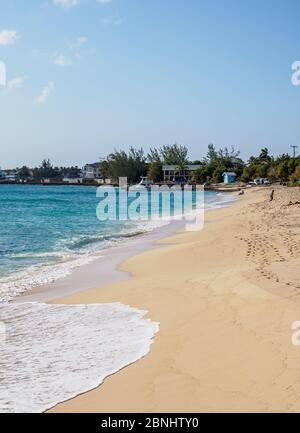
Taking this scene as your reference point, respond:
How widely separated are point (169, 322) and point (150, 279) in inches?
165

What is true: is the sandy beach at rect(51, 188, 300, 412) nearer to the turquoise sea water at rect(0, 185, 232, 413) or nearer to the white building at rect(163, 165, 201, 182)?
the turquoise sea water at rect(0, 185, 232, 413)

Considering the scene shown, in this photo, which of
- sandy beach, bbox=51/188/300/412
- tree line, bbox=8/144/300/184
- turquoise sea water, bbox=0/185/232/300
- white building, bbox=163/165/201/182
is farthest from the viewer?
white building, bbox=163/165/201/182

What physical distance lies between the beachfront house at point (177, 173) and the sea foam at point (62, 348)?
152 m

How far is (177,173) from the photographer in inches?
6383

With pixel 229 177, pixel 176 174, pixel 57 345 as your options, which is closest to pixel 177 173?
pixel 176 174

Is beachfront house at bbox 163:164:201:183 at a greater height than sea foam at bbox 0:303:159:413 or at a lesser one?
greater

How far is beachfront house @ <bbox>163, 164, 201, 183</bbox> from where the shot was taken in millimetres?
160375

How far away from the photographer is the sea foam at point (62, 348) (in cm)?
554

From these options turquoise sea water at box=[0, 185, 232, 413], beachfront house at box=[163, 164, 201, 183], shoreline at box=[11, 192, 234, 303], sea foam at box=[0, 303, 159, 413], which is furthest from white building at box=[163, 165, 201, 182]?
sea foam at box=[0, 303, 159, 413]

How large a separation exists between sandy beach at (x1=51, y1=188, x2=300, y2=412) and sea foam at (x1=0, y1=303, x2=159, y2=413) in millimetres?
253

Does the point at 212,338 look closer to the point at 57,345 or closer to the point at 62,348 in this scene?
the point at 62,348

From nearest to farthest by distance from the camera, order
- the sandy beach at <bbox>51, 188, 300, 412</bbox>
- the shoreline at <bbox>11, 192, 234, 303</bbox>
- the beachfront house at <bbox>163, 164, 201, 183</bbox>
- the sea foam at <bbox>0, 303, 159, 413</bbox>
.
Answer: the sandy beach at <bbox>51, 188, 300, 412</bbox>, the sea foam at <bbox>0, 303, 159, 413</bbox>, the shoreline at <bbox>11, 192, 234, 303</bbox>, the beachfront house at <bbox>163, 164, 201, 183</bbox>

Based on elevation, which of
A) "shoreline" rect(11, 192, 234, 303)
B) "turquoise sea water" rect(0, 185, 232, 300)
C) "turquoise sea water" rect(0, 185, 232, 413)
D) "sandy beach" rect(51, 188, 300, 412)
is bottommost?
"turquoise sea water" rect(0, 185, 232, 300)
